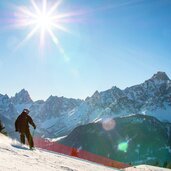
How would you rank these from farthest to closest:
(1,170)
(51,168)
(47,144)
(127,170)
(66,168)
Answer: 1. (47,144)
2. (127,170)
3. (66,168)
4. (51,168)
5. (1,170)

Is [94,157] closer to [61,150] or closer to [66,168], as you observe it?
[61,150]

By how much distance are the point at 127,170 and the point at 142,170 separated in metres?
1.28

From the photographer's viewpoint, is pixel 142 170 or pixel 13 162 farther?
pixel 142 170

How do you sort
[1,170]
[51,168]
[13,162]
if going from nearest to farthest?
[1,170] < [13,162] < [51,168]

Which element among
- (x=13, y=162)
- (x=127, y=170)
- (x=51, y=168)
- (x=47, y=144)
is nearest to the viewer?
(x=13, y=162)

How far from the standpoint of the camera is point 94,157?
40.3 metres

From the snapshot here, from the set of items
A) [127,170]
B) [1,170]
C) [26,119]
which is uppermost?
[26,119]

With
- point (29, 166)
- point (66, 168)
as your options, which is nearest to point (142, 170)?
point (66, 168)

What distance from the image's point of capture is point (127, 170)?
2597cm

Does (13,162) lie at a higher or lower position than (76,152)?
lower

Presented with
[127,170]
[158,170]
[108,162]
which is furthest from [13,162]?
[108,162]

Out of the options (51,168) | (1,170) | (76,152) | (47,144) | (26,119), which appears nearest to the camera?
(1,170)

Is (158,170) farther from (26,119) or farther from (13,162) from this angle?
(13,162)

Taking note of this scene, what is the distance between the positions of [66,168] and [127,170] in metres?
10.6
